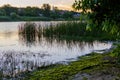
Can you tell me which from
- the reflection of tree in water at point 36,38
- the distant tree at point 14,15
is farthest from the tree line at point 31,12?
the reflection of tree in water at point 36,38

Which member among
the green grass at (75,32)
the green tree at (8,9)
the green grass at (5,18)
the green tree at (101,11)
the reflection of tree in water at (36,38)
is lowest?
the green grass at (5,18)

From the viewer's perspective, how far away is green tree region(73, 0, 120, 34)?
755cm

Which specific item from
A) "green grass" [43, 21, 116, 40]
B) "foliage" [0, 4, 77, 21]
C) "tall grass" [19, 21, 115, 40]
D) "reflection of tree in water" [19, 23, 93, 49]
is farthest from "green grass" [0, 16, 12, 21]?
"green grass" [43, 21, 116, 40]

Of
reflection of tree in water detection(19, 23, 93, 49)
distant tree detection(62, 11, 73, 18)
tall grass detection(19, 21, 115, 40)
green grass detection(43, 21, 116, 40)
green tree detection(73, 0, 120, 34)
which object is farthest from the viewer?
distant tree detection(62, 11, 73, 18)

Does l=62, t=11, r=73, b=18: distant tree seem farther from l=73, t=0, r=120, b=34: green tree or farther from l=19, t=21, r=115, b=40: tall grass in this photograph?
l=73, t=0, r=120, b=34: green tree

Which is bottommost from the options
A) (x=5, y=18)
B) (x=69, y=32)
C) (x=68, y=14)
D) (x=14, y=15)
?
(x=5, y=18)

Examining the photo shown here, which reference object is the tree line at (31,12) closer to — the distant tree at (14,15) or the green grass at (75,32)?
the distant tree at (14,15)

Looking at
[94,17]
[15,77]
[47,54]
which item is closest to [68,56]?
[47,54]

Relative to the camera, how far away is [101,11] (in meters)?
7.80

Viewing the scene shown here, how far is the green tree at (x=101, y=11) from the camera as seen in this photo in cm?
755

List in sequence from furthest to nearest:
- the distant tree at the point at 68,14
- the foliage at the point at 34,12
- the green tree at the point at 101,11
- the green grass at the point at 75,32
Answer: the foliage at the point at 34,12, the distant tree at the point at 68,14, the green grass at the point at 75,32, the green tree at the point at 101,11

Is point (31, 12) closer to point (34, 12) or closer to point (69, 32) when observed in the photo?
point (34, 12)

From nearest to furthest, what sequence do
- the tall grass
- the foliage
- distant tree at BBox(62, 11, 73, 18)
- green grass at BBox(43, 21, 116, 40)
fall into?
green grass at BBox(43, 21, 116, 40), the tall grass, distant tree at BBox(62, 11, 73, 18), the foliage

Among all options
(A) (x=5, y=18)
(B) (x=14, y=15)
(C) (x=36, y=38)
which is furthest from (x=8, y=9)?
(C) (x=36, y=38)
